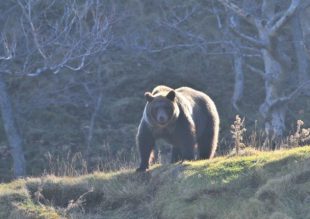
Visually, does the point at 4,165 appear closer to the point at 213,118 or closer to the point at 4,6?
the point at 4,6

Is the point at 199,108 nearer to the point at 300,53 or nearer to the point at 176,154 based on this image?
the point at 176,154

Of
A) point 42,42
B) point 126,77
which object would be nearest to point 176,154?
point 42,42

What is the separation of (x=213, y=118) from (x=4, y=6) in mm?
12276

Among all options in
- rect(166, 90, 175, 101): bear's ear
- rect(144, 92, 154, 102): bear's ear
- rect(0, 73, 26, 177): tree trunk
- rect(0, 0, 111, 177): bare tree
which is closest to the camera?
rect(166, 90, 175, 101): bear's ear

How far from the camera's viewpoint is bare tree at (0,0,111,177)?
626 inches

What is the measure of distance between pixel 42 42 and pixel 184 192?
8.93 m

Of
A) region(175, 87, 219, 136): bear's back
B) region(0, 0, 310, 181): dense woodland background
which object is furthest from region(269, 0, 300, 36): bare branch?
region(175, 87, 219, 136): bear's back

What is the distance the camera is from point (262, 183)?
767 centimetres

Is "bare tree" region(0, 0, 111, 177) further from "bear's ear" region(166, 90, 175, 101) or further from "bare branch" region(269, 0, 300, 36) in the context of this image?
"bear's ear" region(166, 90, 175, 101)

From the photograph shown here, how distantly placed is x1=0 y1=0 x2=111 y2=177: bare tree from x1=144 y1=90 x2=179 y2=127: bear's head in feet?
17.5

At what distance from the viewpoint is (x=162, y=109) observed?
9945 millimetres

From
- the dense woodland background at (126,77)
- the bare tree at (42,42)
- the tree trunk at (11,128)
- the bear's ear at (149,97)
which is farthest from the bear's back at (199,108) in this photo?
the tree trunk at (11,128)

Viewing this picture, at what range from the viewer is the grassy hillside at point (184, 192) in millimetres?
7211

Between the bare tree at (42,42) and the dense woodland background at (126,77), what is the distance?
0.06m
